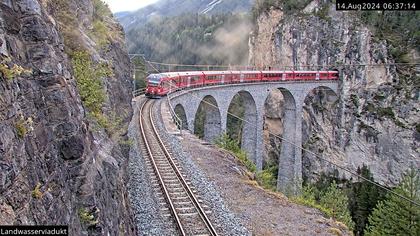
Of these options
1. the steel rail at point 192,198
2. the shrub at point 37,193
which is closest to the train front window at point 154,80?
the steel rail at point 192,198

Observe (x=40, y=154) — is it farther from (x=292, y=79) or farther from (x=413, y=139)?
(x=413, y=139)

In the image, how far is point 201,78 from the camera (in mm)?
31422

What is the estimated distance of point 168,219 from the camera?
36.1 ft

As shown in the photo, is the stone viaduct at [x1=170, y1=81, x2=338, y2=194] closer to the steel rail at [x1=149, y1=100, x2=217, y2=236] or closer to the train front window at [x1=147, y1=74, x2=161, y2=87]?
the train front window at [x1=147, y1=74, x2=161, y2=87]

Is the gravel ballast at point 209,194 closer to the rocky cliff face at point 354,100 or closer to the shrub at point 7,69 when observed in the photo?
the shrub at point 7,69

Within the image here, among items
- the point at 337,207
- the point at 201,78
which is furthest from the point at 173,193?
the point at 201,78

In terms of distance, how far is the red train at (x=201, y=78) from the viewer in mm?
29156

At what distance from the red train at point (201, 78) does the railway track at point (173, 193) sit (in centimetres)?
1058

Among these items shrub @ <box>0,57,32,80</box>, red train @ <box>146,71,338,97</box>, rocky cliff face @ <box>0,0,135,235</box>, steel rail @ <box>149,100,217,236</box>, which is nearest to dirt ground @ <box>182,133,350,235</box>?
steel rail @ <box>149,100,217,236</box>

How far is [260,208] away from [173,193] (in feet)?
9.48

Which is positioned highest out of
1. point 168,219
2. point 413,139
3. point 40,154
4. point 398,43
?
point 398,43

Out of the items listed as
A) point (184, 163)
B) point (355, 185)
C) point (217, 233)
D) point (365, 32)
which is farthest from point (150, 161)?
point (365, 32)

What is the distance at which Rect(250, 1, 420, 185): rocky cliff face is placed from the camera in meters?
42.5

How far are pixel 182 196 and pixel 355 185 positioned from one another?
35.8m
